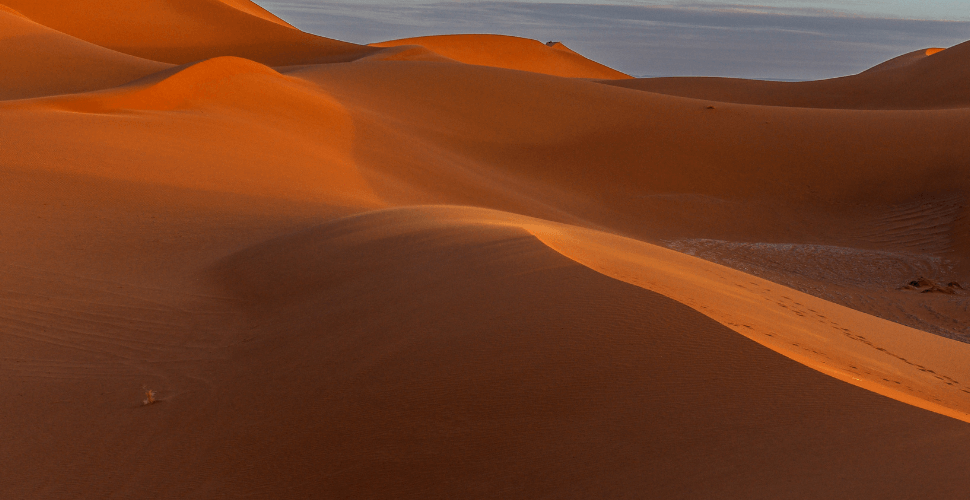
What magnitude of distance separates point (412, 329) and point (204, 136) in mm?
8677

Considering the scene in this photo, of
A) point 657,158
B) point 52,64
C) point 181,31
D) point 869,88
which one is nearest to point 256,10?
point 181,31

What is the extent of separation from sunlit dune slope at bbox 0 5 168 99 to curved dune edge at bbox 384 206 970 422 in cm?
1714

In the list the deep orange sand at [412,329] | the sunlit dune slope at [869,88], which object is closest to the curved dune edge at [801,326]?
the deep orange sand at [412,329]

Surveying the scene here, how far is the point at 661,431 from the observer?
3193 mm

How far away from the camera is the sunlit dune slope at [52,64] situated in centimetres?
1986

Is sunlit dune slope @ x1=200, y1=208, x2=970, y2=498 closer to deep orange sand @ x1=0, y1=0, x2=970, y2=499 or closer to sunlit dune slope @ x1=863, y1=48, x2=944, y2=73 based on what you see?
deep orange sand @ x1=0, y1=0, x2=970, y2=499

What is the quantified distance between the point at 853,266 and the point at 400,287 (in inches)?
366

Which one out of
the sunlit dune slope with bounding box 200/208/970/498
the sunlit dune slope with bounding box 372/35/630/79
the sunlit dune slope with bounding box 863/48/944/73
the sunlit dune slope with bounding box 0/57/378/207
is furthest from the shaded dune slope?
the sunlit dune slope with bounding box 372/35/630/79

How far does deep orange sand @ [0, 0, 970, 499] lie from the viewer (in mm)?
3162

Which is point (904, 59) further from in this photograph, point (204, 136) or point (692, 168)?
point (204, 136)

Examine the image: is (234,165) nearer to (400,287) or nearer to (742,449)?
(400,287)

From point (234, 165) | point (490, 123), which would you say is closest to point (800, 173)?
point (490, 123)

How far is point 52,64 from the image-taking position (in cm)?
2120

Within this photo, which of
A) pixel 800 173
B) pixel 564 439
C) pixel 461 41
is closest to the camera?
pixel 564 439
